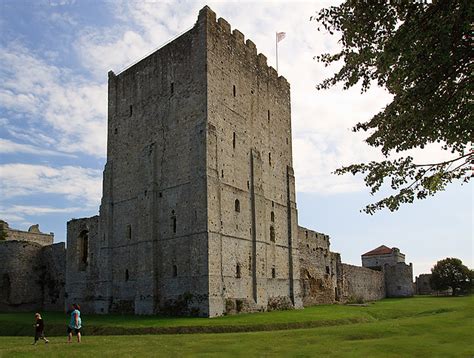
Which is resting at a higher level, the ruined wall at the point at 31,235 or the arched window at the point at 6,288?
the ruined wall at the point at 31,235

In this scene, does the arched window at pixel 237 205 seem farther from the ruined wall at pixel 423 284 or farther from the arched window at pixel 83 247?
the ruined wall at pixel 423 284

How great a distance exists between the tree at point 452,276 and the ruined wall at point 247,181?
3387 cm

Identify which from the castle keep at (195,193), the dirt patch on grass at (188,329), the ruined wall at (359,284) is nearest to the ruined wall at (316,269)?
the ruined wall at (359,284)

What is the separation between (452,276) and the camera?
205 feet

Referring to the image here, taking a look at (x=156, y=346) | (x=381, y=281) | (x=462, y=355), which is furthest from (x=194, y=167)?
(x=381, y=281)

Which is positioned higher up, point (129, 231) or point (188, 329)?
point (129, 231)

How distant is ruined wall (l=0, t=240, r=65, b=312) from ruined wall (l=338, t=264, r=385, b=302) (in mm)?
23934

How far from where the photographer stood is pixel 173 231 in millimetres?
29594

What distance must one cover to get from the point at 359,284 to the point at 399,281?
1267 cm

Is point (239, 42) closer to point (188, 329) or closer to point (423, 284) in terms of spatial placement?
point (188, 329)

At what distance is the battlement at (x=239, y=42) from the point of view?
3059 cm

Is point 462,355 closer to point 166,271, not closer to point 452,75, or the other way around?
point 452,75

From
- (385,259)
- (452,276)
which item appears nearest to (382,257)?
(385,259)

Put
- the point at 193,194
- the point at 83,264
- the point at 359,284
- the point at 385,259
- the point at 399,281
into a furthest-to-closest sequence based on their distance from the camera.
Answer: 1. the point at 385,259
2. the point at 399,281
3. the point at 359,284
4. the point at 83,264
5. the point at 193,194
